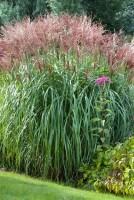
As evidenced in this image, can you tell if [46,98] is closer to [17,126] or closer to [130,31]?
[17,126]

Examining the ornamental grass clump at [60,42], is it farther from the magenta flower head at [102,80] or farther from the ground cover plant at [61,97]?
the magenta flower head at [102,80]

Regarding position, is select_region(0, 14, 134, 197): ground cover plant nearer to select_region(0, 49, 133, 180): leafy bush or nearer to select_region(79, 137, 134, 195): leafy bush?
select_region(0, 49, 133, 180): leafy bush

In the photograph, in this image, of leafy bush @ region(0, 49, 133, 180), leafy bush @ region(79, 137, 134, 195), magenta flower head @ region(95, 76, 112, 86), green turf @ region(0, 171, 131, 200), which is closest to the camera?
green turf @ region(0, 171, 131, 200)

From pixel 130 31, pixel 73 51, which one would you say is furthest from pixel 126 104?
pixel 130 31

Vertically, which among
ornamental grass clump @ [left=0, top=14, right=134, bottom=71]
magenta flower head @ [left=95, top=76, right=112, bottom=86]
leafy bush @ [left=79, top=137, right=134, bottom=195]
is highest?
ornamental grass clump @ [left=0, top=14, right=134, bottom=71]

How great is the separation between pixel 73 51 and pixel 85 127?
61.2 inches

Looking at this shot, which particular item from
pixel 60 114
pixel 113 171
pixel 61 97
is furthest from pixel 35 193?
pixel 61 97

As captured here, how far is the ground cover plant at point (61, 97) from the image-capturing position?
20.2 feet

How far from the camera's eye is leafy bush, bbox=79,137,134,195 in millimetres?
5348

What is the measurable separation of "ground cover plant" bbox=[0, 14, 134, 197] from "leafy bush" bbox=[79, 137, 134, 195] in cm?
21

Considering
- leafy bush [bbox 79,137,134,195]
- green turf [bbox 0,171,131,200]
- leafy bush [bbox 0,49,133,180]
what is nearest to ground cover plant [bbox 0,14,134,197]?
leafy bush [bbox 0,49,133,180]

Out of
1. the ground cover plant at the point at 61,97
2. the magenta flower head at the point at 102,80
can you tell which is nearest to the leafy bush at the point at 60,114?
the ground cover plant at the point at 61,97

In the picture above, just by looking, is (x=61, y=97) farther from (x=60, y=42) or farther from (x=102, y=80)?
(x=60, y=42)

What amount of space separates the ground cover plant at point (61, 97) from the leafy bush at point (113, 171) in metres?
0.21
